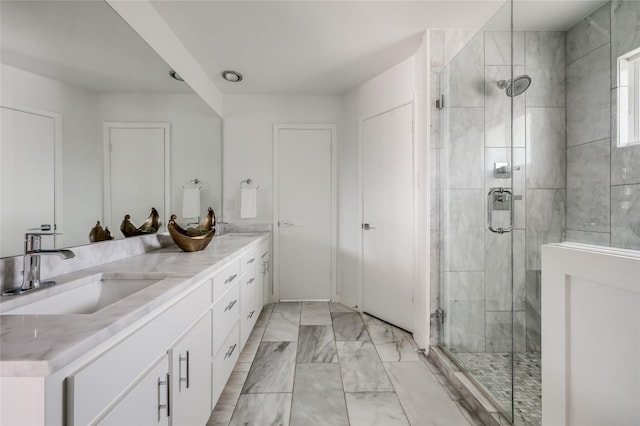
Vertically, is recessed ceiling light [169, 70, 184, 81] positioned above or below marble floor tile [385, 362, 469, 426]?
above

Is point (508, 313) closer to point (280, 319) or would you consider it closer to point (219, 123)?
point (280, 319)

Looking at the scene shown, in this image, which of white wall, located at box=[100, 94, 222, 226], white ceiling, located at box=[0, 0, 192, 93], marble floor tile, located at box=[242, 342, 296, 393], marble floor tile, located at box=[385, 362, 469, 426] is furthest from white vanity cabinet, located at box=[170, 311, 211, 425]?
white ceiling, located at box=[0, 0, 192, 93]

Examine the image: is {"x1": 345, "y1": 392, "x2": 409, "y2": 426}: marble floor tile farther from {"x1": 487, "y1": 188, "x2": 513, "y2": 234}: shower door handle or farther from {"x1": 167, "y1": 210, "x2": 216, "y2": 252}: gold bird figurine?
{"x1": 167, "y1": 210, "x2": 216, "y2": 252}: gold bird figurine

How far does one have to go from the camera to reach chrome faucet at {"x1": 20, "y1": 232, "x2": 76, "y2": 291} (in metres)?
0.96

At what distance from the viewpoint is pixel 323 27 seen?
2.11 meters

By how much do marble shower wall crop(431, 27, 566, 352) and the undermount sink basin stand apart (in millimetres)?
1735

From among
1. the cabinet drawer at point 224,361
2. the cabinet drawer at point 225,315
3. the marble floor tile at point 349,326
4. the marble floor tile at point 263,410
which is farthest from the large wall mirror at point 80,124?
the marble floor tile at point 349,326

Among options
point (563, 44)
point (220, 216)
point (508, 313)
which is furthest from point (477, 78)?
point (220, 216)

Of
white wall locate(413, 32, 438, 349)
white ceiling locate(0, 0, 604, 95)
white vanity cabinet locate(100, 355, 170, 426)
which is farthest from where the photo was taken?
white wall locate(413, 32, 438, 349)

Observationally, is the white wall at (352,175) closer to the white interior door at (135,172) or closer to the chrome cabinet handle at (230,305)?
the chrome cabinet handle at (230,305)

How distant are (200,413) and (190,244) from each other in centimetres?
96

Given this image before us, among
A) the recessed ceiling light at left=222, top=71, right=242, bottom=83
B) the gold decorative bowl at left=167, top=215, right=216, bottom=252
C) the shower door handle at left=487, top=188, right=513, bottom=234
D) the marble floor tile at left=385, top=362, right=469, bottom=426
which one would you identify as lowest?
the marble floor tile at left=385, top=362, right=469, bottom=426

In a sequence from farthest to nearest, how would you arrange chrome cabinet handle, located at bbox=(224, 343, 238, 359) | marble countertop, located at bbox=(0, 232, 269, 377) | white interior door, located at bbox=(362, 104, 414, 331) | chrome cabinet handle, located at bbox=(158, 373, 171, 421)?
1. white interior door, located at bbox=(362, 104, 414, 331)
2. chrome cabinet handle, located at bbox=(224, 343, 238, 359)
3. chrome cabinet handle, located at bbox=(158, 373, 171, 421)
4. marble countertop, located at bbox=(0, 232, 269, 377)

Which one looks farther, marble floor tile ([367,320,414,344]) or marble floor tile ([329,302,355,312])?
marble floor tile ([329,302,355,312])
